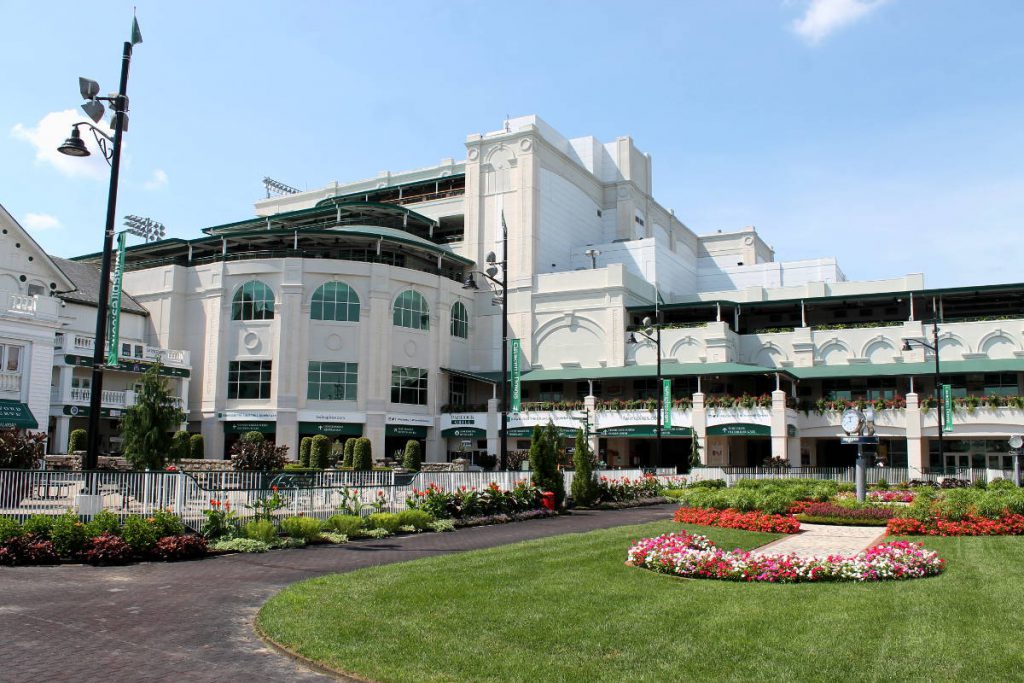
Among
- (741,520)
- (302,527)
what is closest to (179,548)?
(302,527)

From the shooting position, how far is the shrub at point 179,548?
53.1 ft

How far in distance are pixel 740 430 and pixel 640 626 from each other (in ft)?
147

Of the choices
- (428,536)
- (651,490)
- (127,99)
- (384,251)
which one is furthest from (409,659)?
(384,251)

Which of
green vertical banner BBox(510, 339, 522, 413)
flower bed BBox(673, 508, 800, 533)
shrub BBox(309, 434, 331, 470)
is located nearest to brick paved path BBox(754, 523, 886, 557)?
flower bed BBox(673, 508, 800, 533)

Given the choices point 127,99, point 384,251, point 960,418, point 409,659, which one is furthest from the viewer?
point 384,251

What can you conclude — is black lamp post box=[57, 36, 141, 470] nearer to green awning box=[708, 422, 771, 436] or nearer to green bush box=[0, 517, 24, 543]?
green bush box=[0, 517, 24, 543]

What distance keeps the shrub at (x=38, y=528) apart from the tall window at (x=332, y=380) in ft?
134

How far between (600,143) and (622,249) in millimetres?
13869

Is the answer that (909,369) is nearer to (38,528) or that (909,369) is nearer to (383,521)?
(383,521)

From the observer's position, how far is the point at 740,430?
5316cm

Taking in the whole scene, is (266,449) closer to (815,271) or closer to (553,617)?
(553,617)

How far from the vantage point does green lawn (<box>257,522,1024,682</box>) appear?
8.48 meters

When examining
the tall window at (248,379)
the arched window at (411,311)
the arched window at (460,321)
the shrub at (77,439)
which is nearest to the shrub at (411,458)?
the arched window at (411,311)

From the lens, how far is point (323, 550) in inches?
720
